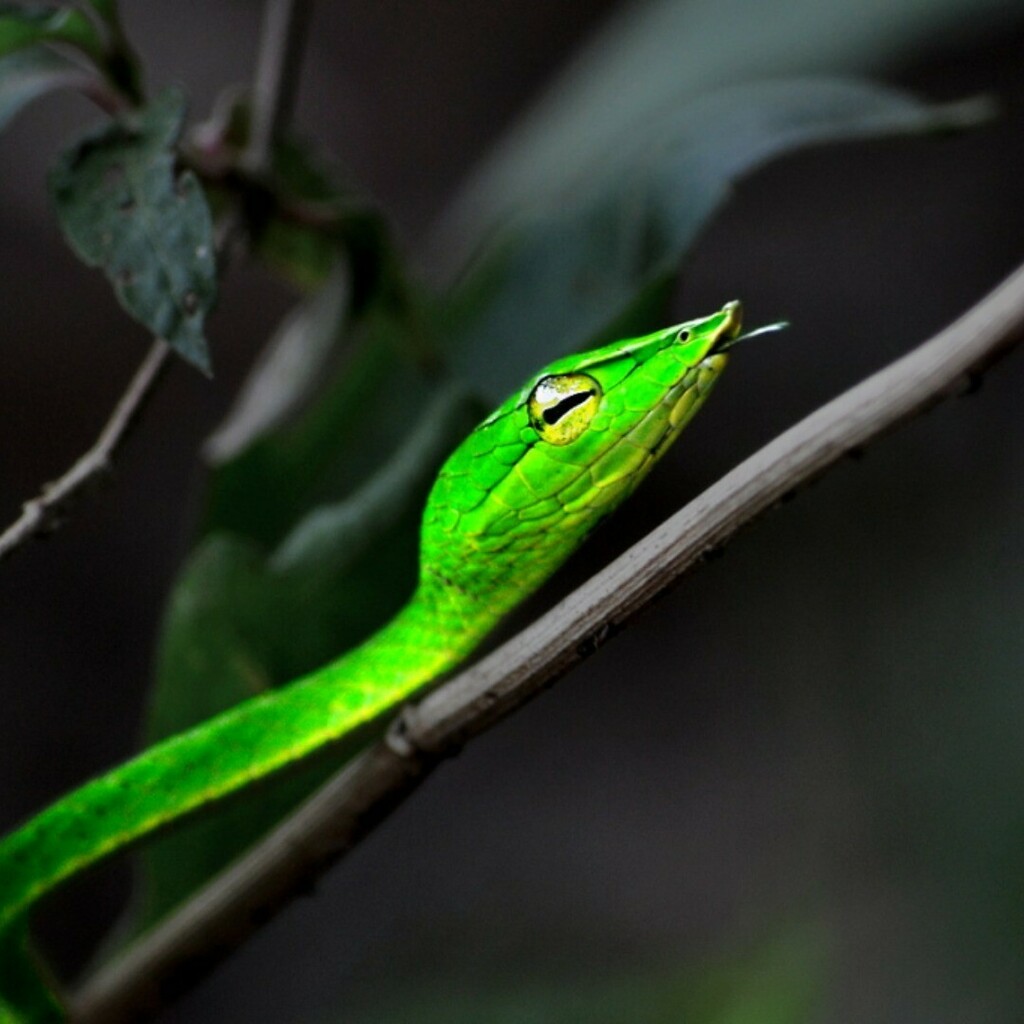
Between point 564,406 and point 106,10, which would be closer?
point 564,406

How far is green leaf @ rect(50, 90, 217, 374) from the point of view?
118 centimetres

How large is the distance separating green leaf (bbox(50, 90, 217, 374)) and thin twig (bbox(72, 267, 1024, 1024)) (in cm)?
39

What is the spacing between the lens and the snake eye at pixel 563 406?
117 centimetres

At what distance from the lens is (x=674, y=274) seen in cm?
142

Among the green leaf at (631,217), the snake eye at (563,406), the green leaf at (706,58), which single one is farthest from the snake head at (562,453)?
the green leaf at (706,58)

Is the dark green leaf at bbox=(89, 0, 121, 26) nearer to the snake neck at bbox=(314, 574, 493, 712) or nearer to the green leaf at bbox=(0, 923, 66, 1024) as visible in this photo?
the snake neck at bbox=(314, 574, 493, 712)

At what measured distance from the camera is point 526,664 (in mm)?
1087

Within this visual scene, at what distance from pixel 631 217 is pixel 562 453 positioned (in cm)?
56

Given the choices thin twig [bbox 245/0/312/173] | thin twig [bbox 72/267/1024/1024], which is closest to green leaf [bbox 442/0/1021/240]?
thin twig [bbox 245/0/312/173]

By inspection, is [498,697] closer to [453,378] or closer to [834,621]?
[453,378]

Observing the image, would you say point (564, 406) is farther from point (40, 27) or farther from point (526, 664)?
point (40, 27)

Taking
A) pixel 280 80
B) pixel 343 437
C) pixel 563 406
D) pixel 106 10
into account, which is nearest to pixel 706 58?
pixel 280 80

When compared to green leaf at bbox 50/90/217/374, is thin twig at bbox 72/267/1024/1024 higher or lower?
lower

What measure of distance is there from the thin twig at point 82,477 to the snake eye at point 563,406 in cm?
38
